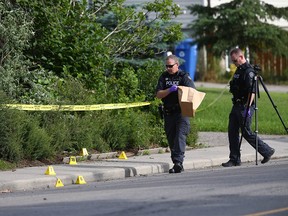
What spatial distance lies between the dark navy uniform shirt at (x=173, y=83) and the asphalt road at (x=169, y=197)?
153cm

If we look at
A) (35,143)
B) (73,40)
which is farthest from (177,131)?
(73,40)

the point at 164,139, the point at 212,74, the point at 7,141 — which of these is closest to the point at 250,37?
the point at 212,74

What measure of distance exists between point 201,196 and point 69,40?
8.74 meters

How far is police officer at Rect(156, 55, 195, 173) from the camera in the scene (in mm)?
14914

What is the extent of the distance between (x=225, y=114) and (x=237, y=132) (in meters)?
10.1

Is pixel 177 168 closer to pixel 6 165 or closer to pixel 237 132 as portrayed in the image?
pixel 237 132

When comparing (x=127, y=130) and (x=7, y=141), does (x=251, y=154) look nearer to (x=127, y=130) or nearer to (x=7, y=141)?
(x=127, y=130)

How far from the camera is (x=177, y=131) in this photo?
15.0 meters

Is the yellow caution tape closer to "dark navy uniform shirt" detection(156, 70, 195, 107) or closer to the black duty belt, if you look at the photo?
"dark navy uniform shirt" detection(156, 70, 195, 107)

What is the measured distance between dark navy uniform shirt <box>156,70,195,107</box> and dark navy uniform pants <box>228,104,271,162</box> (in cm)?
92

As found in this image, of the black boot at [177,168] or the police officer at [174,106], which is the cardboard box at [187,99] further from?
the black boot at [177,168]

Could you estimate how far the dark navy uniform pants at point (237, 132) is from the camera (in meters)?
15.3

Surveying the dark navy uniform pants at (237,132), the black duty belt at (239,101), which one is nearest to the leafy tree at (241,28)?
the dark navy uniform pants at (237,132)

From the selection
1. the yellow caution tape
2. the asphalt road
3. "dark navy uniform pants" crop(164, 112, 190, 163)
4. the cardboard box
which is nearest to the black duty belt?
the cardboard box
